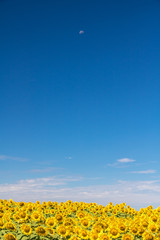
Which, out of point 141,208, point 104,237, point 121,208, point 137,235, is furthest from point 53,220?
point 141,208

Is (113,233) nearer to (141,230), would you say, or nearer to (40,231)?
(141,230)

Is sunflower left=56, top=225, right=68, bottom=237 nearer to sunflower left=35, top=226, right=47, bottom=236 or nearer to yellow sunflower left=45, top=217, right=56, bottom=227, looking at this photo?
sunflower left=35, top=226, right=47, bottom=236

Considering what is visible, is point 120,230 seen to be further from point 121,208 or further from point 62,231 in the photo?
point 121,208

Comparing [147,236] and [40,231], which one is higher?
[40,231]

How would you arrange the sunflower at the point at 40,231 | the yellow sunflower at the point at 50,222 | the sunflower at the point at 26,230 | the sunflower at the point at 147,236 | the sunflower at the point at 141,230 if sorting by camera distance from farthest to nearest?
the sunflower at the point at 141,230, the yellow sunflower at the point at 50,222, the sunflower at the point at 147,236, the sunflower at the point at 26,230, the sunflower at the point at 40,231

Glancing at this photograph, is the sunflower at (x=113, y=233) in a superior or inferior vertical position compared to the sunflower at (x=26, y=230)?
inferior

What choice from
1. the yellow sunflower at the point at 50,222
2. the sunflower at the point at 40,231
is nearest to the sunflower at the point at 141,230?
the yellow sunflower at the point at 50,222

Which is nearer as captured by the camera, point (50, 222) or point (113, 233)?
point (113, 233)

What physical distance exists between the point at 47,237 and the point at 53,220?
3.18 ft

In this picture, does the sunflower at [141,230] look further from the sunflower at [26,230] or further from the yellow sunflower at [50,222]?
the sunflower at [26,230]

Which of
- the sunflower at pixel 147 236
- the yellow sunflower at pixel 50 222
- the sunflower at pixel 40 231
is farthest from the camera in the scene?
the yellow sunflower at pixel 50 222

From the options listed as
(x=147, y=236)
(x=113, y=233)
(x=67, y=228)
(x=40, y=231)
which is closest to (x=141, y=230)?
(x=147, y=236)

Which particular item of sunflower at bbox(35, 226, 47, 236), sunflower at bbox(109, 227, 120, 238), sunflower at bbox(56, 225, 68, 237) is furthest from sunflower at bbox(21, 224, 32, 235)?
sunflower at bbox(109, 227, 120, 238)

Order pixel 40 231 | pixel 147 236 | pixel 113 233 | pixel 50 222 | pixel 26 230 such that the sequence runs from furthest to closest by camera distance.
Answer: pixel 50 222 → pixel 147 236 → pixel 113 233 → pixel 26 230 → pixel 40 231
